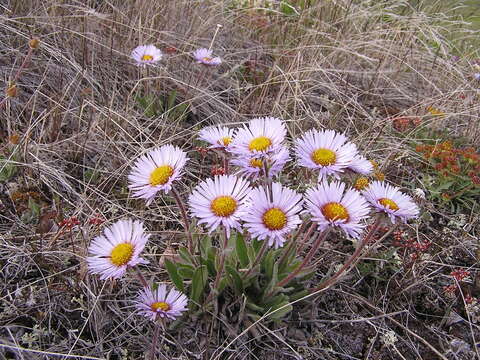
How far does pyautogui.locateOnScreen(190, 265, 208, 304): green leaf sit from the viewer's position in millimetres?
1356

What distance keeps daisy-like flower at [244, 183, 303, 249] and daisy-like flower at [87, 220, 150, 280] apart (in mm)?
300

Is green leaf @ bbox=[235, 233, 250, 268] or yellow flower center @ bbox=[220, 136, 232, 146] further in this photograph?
yellow flower center @ bbox=[220, 136, 232, 146]

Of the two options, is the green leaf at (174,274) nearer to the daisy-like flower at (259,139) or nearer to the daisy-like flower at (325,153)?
the daisy-like flower at (259,139)

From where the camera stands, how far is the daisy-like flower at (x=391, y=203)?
1282 millimetres

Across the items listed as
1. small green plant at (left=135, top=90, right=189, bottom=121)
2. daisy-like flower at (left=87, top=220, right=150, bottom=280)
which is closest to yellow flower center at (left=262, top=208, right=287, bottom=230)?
daisy-like flower at (left=87, top=220, right=150, bottom=280)

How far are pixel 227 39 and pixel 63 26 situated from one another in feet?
4.05

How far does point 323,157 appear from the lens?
1.38 metres

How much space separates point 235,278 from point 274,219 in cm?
28

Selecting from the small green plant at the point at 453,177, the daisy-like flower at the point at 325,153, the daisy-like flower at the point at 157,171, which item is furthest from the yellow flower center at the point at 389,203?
the small green plant at the point at 453,177

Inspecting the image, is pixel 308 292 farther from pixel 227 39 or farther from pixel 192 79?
pixel 227 39

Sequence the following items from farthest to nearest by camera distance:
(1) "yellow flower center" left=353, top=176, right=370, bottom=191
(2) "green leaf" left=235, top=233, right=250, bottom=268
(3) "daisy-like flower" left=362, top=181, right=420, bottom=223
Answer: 1. (1) "yellow flower center" left=353, top=176, right=370, bottom=191
2. (2) "green leaf" left=235, top=233, right=250, bottom=268
3. (3) "daisy-like flower" left=362, top=181, right=420, bottom=223

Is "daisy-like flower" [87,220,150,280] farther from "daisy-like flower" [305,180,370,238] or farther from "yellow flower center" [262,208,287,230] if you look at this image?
"daisy-like flower" [305,180,370,238]

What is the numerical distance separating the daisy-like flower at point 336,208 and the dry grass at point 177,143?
1.43 feet

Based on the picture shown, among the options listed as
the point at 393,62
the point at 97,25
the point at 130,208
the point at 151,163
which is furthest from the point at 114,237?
the point at 393,62
